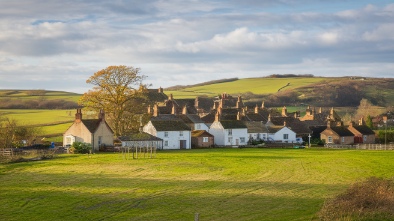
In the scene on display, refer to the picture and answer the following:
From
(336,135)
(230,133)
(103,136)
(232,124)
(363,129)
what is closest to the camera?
(103,136)

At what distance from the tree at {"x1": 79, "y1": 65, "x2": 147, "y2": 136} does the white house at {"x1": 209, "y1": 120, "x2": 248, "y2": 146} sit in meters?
13.3

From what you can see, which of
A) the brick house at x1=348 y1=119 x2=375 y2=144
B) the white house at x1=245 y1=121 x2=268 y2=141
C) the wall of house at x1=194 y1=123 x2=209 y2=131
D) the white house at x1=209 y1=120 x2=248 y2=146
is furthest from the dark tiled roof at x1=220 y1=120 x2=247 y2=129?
the brick house at x1=348 y1=119 x2=375 y2=144

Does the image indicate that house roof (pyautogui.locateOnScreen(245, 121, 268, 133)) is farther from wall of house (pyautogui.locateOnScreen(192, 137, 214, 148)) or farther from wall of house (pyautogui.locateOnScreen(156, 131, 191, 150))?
wall of house (pyautogui.locateOnScreen(156, 131, 191, 150))

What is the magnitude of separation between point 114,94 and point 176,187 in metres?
48.0

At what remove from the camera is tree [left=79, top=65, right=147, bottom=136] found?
279 ft

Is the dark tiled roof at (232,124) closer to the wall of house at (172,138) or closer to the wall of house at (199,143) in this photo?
the wall of house at (199,143)

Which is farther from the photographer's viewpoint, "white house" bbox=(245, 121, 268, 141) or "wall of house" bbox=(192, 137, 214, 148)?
"white house" bbox=(245, 121, 268, 141)

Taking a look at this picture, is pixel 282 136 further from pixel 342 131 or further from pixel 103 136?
pixel 103 136

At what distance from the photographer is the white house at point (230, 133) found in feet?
295

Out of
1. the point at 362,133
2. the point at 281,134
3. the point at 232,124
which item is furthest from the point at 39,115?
the point at 362,133

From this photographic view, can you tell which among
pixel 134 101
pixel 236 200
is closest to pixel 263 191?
pixel 236 200

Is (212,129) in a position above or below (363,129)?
above

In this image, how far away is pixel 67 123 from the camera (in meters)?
108

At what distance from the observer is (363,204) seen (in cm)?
2723
